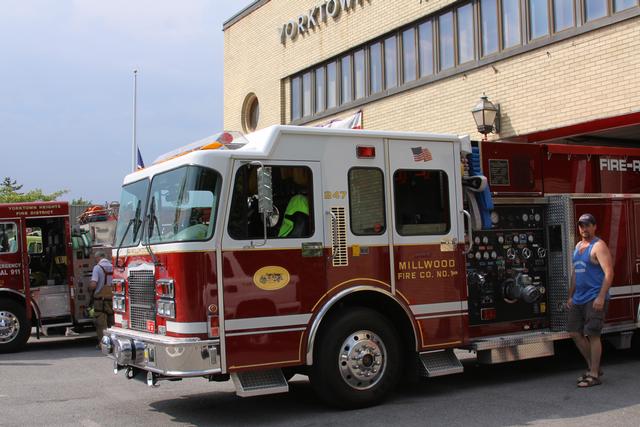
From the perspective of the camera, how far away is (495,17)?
13773 mm

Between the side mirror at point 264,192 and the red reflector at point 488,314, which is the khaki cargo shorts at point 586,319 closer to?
the red reflector at point 488,314

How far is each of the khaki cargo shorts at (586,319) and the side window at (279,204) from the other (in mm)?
3167

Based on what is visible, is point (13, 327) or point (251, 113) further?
point (251, 113)

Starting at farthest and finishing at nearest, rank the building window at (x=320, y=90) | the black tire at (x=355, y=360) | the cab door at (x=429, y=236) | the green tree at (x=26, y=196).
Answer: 1. the green tree at (x=26, y=196)
2. the building window at (x=320, y=90)
3. the cab door at (x=429, y=236)
4. the black tire at (x=355, y=360)

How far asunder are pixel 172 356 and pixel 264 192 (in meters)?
1.59

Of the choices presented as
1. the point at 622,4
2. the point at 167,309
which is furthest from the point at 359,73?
the point at 167,309

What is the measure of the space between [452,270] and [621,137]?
24.3ft

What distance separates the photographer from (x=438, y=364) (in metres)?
7.52

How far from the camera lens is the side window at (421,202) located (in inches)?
292

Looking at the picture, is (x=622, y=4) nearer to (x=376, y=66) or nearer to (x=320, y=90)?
(x=376, y=66)

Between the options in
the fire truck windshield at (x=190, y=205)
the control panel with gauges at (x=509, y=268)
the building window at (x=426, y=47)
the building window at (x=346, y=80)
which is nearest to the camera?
the fire truck windshield at (x=190, y=205)

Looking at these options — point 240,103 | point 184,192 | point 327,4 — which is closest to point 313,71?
point 327,4

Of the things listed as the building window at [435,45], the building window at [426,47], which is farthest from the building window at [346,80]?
the building window at [426,47]

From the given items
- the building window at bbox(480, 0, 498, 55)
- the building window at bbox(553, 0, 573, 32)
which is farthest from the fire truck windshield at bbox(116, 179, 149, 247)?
the building window at bbox(480, 0, 498, 55)
